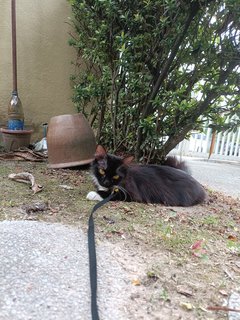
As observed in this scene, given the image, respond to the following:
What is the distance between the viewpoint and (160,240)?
1804mm

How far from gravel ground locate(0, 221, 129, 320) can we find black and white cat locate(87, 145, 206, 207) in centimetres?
82

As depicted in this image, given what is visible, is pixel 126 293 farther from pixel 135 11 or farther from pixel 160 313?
pixel 135 11

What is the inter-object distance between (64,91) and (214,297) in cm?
401

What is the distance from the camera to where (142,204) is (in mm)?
2520

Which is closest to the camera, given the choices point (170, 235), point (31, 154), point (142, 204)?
point (170, 235)

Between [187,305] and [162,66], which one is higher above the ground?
[162,66]

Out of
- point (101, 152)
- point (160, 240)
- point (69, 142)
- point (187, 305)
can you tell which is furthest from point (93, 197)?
point (187, 305)

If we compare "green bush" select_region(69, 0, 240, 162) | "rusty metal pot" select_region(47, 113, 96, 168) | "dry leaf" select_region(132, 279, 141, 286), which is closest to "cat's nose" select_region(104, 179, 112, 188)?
"green bush" select_region(69, 0, 240, 162)

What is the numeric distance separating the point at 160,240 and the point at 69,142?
192 centimetres

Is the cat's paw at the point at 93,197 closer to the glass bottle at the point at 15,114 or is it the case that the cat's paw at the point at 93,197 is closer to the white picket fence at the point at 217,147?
the glass bottle at the point at 15,114

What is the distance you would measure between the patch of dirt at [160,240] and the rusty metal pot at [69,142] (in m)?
0.50

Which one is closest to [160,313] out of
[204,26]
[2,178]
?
[2,178]

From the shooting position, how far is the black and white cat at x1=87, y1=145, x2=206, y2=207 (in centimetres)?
253

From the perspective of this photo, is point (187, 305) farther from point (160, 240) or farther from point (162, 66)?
point (162, 66)
